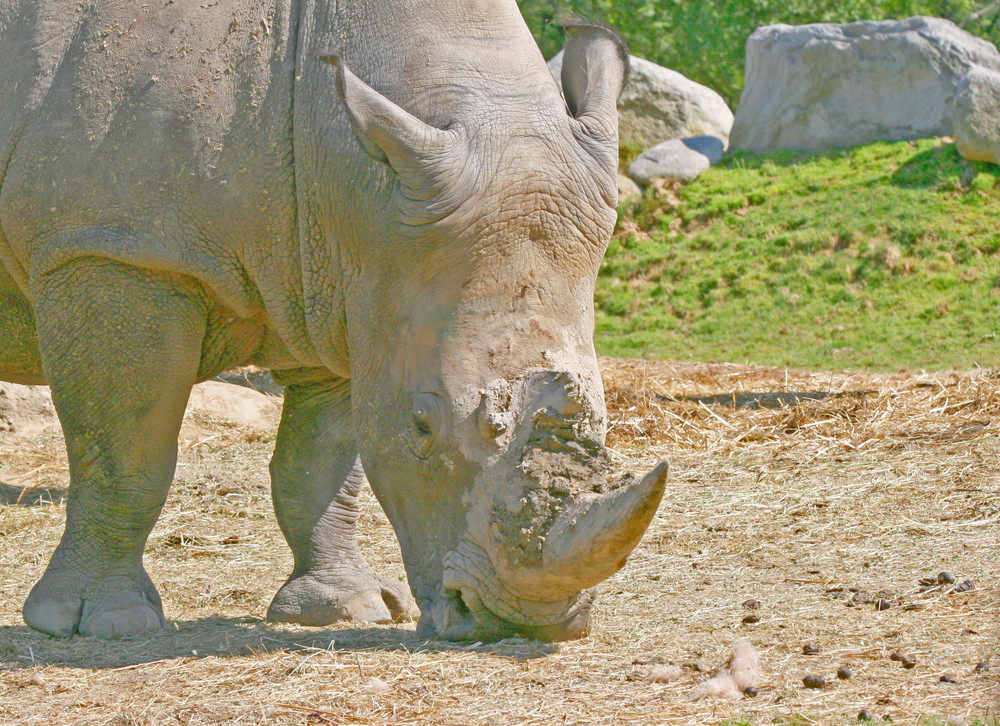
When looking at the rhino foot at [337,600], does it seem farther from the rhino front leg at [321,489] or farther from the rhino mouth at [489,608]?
the rhino mouth at [489,608]

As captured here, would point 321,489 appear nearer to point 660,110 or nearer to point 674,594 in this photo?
point 674,594

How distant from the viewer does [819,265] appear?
16.5 metres

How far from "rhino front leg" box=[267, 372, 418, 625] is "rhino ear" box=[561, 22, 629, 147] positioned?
186cm

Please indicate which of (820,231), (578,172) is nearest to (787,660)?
(578,172)

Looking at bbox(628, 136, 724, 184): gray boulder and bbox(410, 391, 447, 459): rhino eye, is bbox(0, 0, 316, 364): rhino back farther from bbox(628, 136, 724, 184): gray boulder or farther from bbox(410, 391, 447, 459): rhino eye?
bbox(628, 136, 724, 184): gray boulder

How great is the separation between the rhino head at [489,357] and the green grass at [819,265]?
30.8ft

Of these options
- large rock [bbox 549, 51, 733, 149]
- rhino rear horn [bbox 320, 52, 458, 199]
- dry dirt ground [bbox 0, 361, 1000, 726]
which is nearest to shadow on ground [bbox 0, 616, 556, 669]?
dry dirt ground [bbox 0, 361, 1000, 726]

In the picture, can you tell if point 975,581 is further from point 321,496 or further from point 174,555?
point 174,555

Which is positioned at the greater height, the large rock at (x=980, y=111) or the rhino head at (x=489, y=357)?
the large rock at (x=980, y=111)

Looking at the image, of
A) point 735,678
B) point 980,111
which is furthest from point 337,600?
point 980,111

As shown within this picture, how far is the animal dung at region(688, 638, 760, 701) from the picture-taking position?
3766mm

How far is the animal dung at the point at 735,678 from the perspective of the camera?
377 cm

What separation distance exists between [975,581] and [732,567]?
1151mm

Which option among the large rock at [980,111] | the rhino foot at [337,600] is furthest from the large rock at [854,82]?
the rhino foot at [337,600]
